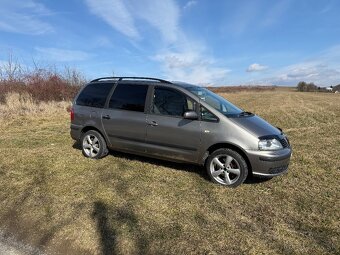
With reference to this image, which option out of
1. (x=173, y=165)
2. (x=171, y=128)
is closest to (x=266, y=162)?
(x=171, y=128)

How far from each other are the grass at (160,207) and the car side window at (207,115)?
1.14m

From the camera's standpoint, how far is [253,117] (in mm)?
6516

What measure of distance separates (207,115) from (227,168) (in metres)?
1.00

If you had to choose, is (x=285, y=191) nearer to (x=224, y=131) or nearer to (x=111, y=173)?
(x=224, y=131)

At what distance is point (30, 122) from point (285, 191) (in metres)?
11.8

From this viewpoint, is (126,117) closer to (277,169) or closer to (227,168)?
(227,168)

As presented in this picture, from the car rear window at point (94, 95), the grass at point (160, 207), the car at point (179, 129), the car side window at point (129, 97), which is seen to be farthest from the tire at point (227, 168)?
the car rear window at point (94, 95)

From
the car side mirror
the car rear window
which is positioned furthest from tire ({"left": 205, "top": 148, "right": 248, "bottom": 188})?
the car rear window

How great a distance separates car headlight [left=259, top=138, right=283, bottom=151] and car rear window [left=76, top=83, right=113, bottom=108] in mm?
3575

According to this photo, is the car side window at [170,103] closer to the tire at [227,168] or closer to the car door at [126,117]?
the car door at [126,117]

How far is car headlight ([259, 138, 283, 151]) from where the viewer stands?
568 centimetres

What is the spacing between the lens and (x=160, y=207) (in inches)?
202

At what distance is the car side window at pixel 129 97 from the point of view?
22.7 feet

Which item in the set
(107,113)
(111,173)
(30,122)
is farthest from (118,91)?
(30,122)
